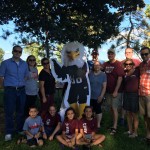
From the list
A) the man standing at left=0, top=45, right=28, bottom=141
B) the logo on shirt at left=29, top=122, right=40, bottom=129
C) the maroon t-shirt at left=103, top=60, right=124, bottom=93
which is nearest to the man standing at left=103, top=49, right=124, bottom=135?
the maroon t-shirt at left=103, top=60, right=124, bottom=93

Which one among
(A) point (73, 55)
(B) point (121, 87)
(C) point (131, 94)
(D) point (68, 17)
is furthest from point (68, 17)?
(C) point (131, 94)

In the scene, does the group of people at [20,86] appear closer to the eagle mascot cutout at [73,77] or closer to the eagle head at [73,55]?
the eagle mascot cutout at [73,77]

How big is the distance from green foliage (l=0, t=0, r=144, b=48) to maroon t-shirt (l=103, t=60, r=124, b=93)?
1436 millimetres

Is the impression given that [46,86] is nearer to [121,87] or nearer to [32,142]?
[32,142]

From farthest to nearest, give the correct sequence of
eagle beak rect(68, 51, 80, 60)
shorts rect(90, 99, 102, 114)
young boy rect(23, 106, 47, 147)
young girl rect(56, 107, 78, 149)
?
1. shorts rect(90, 99, 102, 114)
2. eagle beak rect(68, 51, 80, 60)
3. young boy rect(23, 106, 47, 147)
4. young girl rect(56, 107, 78, 149)

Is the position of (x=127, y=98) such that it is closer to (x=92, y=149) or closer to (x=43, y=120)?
(x=92, y=149)

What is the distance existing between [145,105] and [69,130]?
1.71m

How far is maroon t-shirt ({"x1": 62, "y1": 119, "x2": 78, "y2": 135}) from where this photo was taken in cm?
683

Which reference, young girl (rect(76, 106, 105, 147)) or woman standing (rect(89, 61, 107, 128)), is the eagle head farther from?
young girl (rect(76, 106, 105, 147))

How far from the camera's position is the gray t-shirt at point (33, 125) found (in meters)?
6.92

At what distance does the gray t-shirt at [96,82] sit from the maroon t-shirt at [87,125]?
3.22 feet

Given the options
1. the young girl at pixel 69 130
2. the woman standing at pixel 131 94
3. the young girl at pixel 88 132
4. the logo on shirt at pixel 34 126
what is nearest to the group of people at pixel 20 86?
the logo on shirt at pixel 34 126

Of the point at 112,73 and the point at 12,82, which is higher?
the point at 112,73

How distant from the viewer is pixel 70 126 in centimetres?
685
